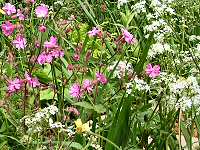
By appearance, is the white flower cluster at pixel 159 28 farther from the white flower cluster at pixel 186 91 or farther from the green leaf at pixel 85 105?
the green leaf at pixel 85 105

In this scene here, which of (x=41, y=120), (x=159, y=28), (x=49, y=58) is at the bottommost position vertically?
(x=41, y=120)

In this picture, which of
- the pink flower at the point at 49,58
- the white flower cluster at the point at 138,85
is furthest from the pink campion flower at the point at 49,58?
the white flower cluster at the point at 138,85

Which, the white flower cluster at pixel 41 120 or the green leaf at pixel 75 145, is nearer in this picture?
the white flower cluster at pixel 41 120

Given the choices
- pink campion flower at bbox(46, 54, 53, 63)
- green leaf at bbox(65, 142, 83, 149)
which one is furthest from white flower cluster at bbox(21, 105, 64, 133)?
pink campion flower at bbox(46, 54, 53, 63)

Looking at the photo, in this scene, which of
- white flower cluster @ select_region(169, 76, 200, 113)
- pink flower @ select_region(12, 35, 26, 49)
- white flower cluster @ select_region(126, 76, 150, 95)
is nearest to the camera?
white flower cluster @ select_region(169, 76, 200, 113)

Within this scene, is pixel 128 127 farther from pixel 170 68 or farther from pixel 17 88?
pixel 17 88

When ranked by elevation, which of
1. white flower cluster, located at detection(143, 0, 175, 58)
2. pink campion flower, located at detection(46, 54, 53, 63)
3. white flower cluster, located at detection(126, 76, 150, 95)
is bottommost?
white flower cluster, located at detection(126, 76, 150, 95)

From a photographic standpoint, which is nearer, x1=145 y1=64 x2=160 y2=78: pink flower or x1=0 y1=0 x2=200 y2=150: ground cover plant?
x1=0 y1=0 x2=200 y2=150: ground cover plant

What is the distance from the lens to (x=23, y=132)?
223 centimetres

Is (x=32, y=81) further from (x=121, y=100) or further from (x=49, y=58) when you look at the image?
(x=121, y=100)

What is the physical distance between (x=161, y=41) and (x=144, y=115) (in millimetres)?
334

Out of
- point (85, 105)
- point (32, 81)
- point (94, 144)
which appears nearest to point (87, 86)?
point (85, 105)

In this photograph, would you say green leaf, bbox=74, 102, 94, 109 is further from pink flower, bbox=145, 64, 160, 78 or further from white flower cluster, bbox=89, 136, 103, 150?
pink flower, bbox=145, 64, 160, 78

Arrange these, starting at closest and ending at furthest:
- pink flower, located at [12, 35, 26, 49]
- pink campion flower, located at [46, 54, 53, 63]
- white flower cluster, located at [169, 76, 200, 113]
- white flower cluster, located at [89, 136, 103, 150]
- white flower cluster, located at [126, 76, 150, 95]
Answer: white flower cluster, located at [89, 136, 103, 150] → white flower cluster, located at [169, 76, 200, 113] → white flower cluster, located at [126, 76, 150, 95] → pink campion flower, located at [46, 54, 53, 63] → pink flower, located at [12, 35, 26, 49]
